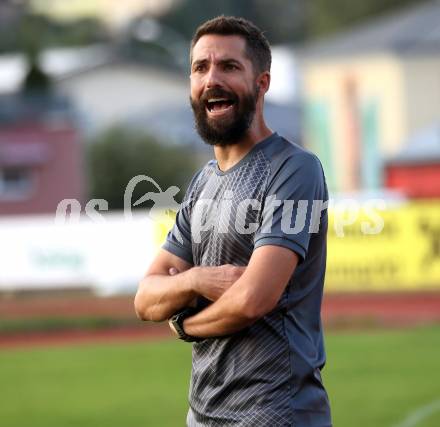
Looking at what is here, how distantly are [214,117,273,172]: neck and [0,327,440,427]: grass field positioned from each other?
→ 725 cm

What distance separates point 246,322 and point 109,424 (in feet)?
26.7

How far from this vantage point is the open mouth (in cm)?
457

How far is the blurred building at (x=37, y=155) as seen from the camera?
163ft

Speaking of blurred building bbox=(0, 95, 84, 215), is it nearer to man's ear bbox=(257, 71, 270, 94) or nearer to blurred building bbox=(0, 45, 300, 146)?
blurred building bbox=(0, 45, 300, 146)

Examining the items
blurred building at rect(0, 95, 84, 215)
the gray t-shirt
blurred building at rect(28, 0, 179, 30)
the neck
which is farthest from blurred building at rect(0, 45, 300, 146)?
the gray t-shirt

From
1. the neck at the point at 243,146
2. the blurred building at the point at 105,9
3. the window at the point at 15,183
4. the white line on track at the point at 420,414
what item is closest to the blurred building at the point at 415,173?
the white line on track at the point at 420,414

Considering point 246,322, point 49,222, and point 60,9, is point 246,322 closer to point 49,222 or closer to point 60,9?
point 49,222

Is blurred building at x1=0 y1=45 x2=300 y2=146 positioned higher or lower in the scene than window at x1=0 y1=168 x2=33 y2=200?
higher

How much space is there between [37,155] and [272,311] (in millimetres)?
45660

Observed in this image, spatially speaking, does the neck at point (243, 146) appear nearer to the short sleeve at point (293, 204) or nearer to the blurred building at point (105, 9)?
the short sleeve at point (293, 204)

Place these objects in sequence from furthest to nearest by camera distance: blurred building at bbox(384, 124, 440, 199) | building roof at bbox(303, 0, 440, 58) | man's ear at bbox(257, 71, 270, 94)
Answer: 1. building roof at bbox(303, 0, 440, 58)
2. blurred building at bbox(384, 124, 440, 199)
3. man's ear at bbox(257, 71, 270, 94)

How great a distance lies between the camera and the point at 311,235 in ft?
15.1

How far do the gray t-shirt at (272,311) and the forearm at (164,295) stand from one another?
0.09 meters

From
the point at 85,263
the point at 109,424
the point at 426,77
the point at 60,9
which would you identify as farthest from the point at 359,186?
the point at 60,9
